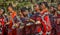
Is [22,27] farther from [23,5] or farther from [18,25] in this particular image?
[23,5]

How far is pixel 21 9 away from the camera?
12.4ft

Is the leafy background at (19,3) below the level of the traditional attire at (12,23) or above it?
above

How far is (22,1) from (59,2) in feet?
1.66

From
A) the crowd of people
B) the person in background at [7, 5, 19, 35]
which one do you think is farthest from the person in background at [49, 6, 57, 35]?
the person in background at [7, 5, 19, 35]

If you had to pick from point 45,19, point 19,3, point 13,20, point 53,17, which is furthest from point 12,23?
point 53,17

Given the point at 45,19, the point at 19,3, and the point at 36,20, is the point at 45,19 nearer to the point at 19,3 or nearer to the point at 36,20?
the point at 36,20

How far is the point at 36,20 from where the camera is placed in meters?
3.74

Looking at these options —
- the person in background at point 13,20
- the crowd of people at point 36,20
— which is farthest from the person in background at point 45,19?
the person in background at point 13,20

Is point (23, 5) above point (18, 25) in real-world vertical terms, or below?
above

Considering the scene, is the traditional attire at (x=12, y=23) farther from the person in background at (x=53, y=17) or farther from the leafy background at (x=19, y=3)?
the person in background at (x=53, y=17)

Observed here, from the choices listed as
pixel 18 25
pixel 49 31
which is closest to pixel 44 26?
pixel 49 31

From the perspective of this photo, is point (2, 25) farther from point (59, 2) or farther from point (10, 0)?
point (59, 2)

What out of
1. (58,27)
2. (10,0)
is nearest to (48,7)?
(58,27)

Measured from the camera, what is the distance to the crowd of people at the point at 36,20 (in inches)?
147
